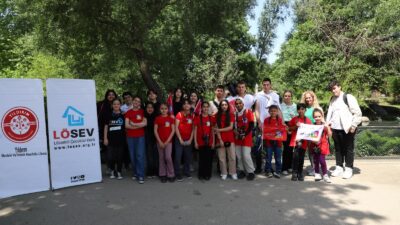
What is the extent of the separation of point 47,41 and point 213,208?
7.99m

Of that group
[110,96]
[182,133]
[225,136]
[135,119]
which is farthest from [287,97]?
[110,96]

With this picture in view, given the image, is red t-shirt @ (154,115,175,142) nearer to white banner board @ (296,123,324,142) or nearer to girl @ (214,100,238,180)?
girl @ (214,100,238,180)

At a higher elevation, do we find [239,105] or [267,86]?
[267,86]

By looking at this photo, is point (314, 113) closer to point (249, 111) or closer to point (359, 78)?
point (249, 111)

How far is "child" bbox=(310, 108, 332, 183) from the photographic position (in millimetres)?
7168

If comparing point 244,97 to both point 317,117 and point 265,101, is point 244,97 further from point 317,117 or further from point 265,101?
point 317,117

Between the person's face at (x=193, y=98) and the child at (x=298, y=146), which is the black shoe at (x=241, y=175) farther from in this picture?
the person's face at (x=193, y=98)

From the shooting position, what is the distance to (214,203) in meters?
5.77

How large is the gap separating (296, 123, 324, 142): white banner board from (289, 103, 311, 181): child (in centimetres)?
13

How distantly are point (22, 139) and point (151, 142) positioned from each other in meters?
2.47

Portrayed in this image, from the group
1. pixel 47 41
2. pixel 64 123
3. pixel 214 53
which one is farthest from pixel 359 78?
pixel 64 123

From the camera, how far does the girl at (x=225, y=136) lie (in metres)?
7.21

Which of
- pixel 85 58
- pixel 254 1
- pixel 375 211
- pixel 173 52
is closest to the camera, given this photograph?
pixel 375 211

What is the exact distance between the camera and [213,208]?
554 centimetres
